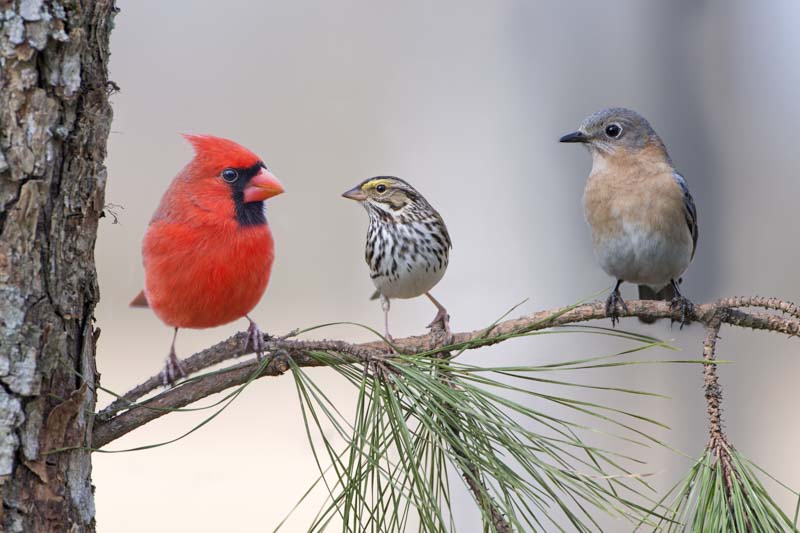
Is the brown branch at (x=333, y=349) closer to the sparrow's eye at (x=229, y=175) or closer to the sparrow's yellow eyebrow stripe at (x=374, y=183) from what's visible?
the sparrow's eye at (x=229, y=175)

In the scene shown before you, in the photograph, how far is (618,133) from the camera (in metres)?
2.80

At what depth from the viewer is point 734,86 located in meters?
4.21

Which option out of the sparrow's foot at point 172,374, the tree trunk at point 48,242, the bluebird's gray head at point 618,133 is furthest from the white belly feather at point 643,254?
the tree trunk at point 48,242

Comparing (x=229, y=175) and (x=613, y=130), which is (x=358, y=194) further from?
(x=229, y=175)

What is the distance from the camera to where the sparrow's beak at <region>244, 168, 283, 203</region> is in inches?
67.6

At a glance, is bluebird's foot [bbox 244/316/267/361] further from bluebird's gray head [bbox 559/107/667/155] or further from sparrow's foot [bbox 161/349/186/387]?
bluebird's gray head [bbox 559/107/667/155]

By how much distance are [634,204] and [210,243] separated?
1446mm

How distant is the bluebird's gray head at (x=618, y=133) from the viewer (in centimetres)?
279

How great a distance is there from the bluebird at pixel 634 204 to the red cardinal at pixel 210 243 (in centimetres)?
118

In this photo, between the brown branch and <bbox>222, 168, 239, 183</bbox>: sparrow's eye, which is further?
<bbox>222, 168, 239, 183</bbox>: sparrow's eye

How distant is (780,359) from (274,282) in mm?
3001

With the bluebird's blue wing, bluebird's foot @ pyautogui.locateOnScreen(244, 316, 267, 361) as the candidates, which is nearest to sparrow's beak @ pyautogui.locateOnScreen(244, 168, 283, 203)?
bluebird's foot @ pyautogui.locateOnScreen(244, 316, 267, 361)

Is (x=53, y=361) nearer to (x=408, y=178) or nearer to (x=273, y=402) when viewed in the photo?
(x=408, y=178)

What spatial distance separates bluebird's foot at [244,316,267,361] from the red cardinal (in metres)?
0.06
